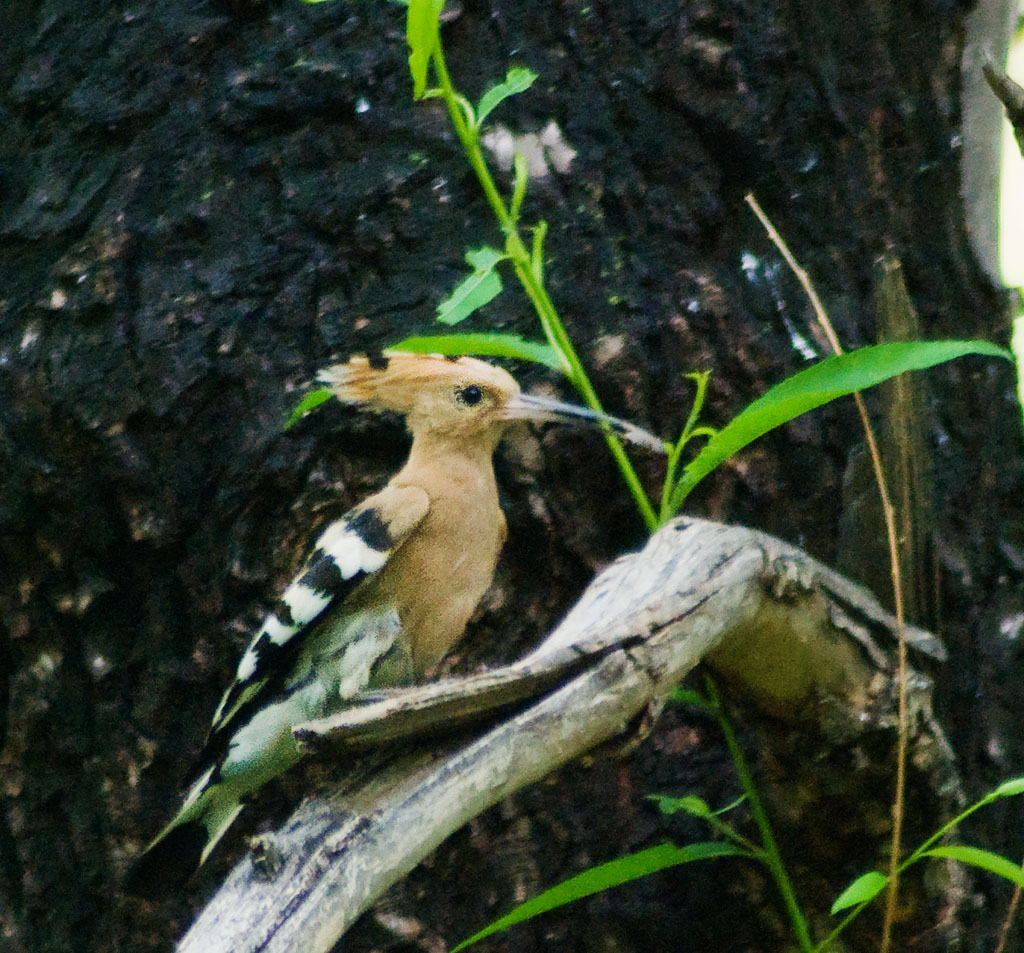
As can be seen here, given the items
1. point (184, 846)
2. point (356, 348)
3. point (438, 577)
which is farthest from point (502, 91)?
point (184, 846)

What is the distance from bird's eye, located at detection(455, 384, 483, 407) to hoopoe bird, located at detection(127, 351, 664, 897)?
0.02 m

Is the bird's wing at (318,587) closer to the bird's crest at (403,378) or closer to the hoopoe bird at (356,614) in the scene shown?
the hoopoe bird at (356,614)

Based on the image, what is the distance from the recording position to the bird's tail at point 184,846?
6.56ft

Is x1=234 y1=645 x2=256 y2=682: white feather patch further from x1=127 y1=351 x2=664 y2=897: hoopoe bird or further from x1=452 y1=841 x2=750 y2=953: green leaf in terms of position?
x1=452 y1=841 x2=750 y2=953: green leaf

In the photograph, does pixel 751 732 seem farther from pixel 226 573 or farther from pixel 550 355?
pixel 226 573

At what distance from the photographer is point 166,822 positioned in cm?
218

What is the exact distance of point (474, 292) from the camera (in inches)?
67.2

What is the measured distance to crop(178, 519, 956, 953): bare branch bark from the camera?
1.27 m

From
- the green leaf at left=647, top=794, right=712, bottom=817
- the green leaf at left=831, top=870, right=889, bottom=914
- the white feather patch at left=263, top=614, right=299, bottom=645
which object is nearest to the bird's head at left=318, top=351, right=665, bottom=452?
the white feather patch at left=263, top=614, right=299, bottom=645

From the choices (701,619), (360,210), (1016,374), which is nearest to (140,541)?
(360,210)

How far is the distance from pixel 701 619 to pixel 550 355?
18.9 inches

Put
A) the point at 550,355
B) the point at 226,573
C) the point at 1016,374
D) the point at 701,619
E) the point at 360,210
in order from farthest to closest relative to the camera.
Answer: the point at 1016,374, the point at 360,210, the point at 226,573, the point at 550,355, the point at 701,619

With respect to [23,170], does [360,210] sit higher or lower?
lower

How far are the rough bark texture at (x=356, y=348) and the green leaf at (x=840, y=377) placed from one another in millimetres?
516
